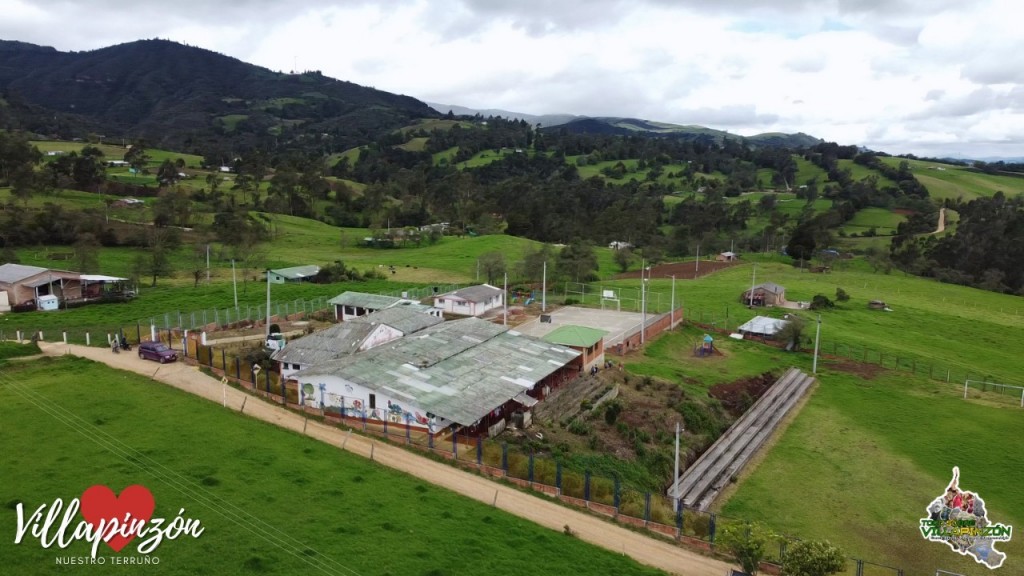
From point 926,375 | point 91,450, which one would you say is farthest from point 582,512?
point 926,375

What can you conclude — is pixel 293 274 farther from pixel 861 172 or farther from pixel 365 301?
pixel 861 172

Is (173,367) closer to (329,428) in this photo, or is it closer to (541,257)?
(329,428)

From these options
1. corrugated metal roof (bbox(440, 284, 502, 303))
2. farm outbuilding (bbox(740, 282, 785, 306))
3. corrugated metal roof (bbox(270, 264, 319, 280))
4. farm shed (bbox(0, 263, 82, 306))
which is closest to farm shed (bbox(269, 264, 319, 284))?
corrugated metal roof (bbox(270, 264, 319, 280))

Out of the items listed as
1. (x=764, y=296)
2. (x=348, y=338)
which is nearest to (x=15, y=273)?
(x=348, y=338)

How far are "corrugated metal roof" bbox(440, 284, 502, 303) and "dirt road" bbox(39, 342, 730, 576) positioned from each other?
22.6m

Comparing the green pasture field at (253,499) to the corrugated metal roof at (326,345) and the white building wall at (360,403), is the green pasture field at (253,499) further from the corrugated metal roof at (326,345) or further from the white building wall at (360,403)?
the corrugated metal roof at (326,345)

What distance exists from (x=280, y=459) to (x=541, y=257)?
1701 inches

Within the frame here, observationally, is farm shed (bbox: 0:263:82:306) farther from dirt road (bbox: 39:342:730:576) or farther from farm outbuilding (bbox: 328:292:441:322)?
dirt road (bbox: 39:342:730:576)

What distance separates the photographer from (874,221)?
114 metres

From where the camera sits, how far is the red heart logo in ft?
53.9

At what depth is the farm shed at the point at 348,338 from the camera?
30.0 m

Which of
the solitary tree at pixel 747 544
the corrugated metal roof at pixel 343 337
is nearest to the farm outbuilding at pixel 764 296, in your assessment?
the corrugated metal roof at pixel 343 337

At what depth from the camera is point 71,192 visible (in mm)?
90125

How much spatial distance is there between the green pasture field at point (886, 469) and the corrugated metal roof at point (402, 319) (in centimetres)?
1859
